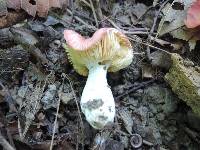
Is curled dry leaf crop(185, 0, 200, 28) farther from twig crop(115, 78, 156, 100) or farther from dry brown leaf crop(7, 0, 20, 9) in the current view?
dry brown leaf crop(7, 0, 20, 9)

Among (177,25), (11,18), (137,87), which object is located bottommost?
(137,87)

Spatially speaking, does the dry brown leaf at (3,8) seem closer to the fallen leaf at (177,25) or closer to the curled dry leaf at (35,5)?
the curled dry leaf at (35,5)

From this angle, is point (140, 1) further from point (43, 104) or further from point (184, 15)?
point (43, 104)

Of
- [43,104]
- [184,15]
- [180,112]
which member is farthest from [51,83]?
[184,15]

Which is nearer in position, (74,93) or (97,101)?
(97,101)

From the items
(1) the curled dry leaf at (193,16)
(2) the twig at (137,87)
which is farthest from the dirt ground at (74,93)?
(1) the curled dry leaf at (193,16)

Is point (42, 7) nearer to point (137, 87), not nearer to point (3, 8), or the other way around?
point (3, 8)

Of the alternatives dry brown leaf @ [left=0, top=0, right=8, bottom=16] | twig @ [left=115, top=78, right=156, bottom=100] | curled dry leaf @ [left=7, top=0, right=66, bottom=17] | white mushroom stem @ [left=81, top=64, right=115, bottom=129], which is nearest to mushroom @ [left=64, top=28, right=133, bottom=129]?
white mushroom stem @ [left=81, top=64, right=115, bottom=129]

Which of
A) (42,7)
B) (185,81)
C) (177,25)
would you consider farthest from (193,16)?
(42,7)
